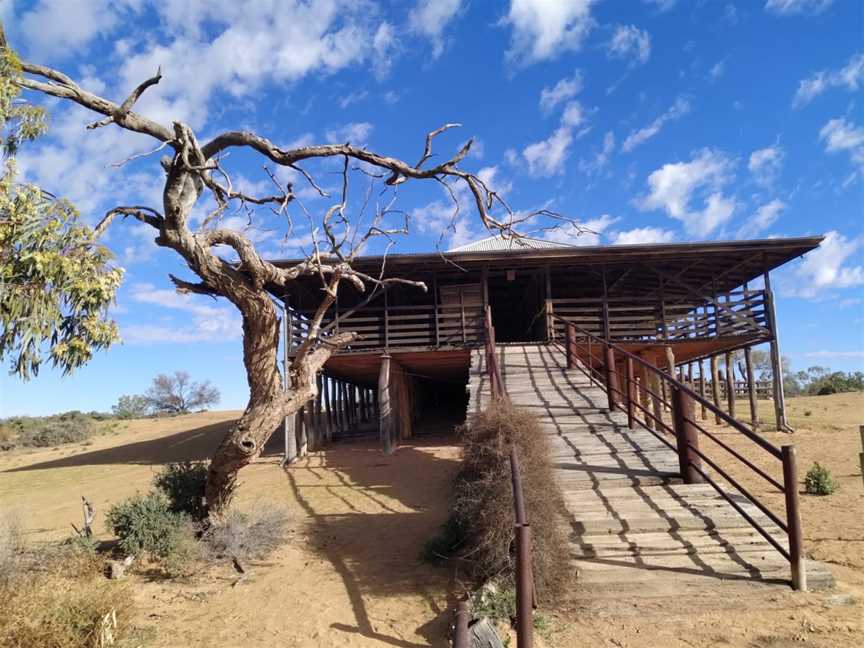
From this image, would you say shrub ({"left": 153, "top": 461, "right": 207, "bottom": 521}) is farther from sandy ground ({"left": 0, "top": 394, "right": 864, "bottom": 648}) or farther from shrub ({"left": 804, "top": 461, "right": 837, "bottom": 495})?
shrub ({"left": 804, "top": 461, "right": 837, "bottom": 495})

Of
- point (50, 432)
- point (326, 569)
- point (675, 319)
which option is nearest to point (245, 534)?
point (326, 569)

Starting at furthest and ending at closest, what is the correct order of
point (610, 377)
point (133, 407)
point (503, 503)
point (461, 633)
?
point (133, 407)
point (610, 377)
point (503, 503)
point (461, 633)

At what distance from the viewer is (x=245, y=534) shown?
22.5 feet

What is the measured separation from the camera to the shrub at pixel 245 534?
22.0 ft

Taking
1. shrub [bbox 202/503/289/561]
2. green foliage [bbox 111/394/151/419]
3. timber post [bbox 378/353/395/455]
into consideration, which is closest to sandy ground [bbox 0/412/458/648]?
shrub [bbox 202/503/289/561]

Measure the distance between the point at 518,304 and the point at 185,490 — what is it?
1643cm

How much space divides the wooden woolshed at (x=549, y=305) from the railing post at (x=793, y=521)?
10837 millimetres

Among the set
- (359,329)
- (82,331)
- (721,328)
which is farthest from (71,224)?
(721,328)

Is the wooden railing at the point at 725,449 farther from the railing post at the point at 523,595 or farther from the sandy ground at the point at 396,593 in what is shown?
the railing post at the point at 523,595

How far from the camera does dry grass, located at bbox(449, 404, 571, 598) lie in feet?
14.6

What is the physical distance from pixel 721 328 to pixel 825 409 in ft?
42.1

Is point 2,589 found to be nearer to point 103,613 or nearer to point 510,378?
point 103,613

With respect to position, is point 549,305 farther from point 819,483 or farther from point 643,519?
point 643,519

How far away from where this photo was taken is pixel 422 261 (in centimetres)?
1505
